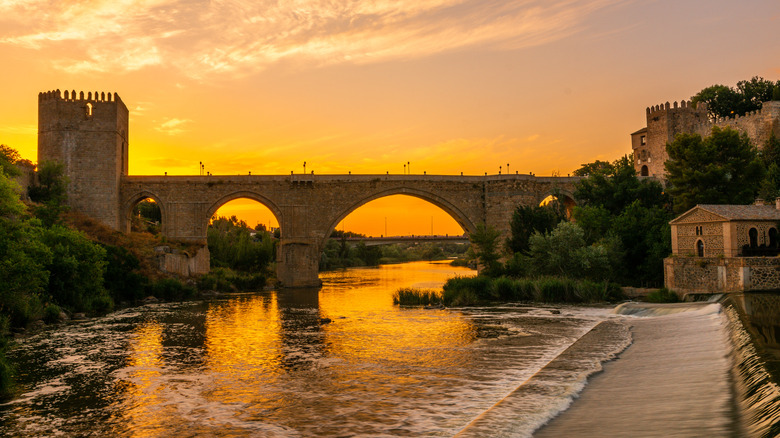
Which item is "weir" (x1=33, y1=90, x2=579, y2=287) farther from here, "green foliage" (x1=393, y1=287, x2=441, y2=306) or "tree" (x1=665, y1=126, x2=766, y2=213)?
"green foliage" (x1=393, y1=287, x2=441, y2=306)

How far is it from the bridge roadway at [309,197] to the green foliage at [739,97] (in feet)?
78.8

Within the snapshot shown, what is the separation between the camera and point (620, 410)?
809 centimetres

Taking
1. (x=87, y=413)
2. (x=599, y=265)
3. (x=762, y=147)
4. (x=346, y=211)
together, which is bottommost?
(x=87, y=413)

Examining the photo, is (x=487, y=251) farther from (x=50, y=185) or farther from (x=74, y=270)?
(x=50, y=185)

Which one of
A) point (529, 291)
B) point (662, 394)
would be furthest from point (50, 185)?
point (662, 394)

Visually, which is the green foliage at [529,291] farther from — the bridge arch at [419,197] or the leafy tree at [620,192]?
the bridge arch at [419,197]

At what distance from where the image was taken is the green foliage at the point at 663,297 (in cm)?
2250

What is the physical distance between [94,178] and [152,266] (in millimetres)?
9627

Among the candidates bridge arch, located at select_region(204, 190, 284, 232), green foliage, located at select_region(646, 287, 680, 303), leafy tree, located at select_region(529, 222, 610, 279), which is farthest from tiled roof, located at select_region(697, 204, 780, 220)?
bridge arch, located at select_region(204, 190, 284, 232)

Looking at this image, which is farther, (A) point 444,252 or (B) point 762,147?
(A) point 444,252

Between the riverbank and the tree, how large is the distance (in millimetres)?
17266

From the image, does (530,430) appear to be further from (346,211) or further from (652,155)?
(652,155)

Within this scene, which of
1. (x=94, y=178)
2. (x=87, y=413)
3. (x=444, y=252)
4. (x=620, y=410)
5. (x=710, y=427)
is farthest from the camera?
(x=444, y=252)

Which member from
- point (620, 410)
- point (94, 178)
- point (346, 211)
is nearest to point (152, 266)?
point (94, 178)
